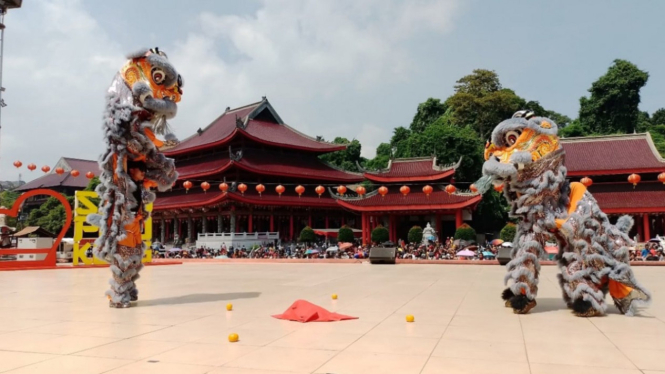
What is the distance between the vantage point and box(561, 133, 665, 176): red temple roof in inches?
1267

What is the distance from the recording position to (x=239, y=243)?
33.3 m

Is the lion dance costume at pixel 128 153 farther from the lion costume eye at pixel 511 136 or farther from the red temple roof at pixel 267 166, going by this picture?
the red temple roof at pixel 267 166

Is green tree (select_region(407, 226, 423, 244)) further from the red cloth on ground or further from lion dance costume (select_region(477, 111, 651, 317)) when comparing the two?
the red cloth on ground

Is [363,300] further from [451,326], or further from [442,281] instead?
[442,281]

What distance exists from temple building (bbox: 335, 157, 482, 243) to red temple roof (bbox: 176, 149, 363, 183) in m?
5.13

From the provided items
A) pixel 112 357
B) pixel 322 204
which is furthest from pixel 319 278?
pixel 322 204

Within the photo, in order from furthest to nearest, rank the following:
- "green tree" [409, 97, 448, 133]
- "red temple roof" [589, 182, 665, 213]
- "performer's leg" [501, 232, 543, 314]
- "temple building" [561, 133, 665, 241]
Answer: "green tree" [409, 97, 448, 133] < "temple building" [561, 133, 665, 241] < "red temple roof" [589, 182, 665, 213] < "performer's leg" [501, 232, 543, 314]

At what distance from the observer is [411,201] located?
110 ft

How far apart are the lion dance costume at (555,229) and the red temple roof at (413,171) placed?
25.4m

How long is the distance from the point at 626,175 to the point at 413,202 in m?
13.8

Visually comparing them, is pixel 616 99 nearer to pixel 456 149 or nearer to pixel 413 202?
pixel 456 149

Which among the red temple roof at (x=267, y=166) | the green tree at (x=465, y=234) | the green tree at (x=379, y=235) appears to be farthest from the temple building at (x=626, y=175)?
the red temple roof at (x=267, y=166)

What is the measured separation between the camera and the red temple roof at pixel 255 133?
3928 centimetres

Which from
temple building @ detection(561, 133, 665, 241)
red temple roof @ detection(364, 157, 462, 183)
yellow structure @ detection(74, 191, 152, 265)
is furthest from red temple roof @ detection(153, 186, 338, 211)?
temple building @ detection(561, 133, 665, 241)
